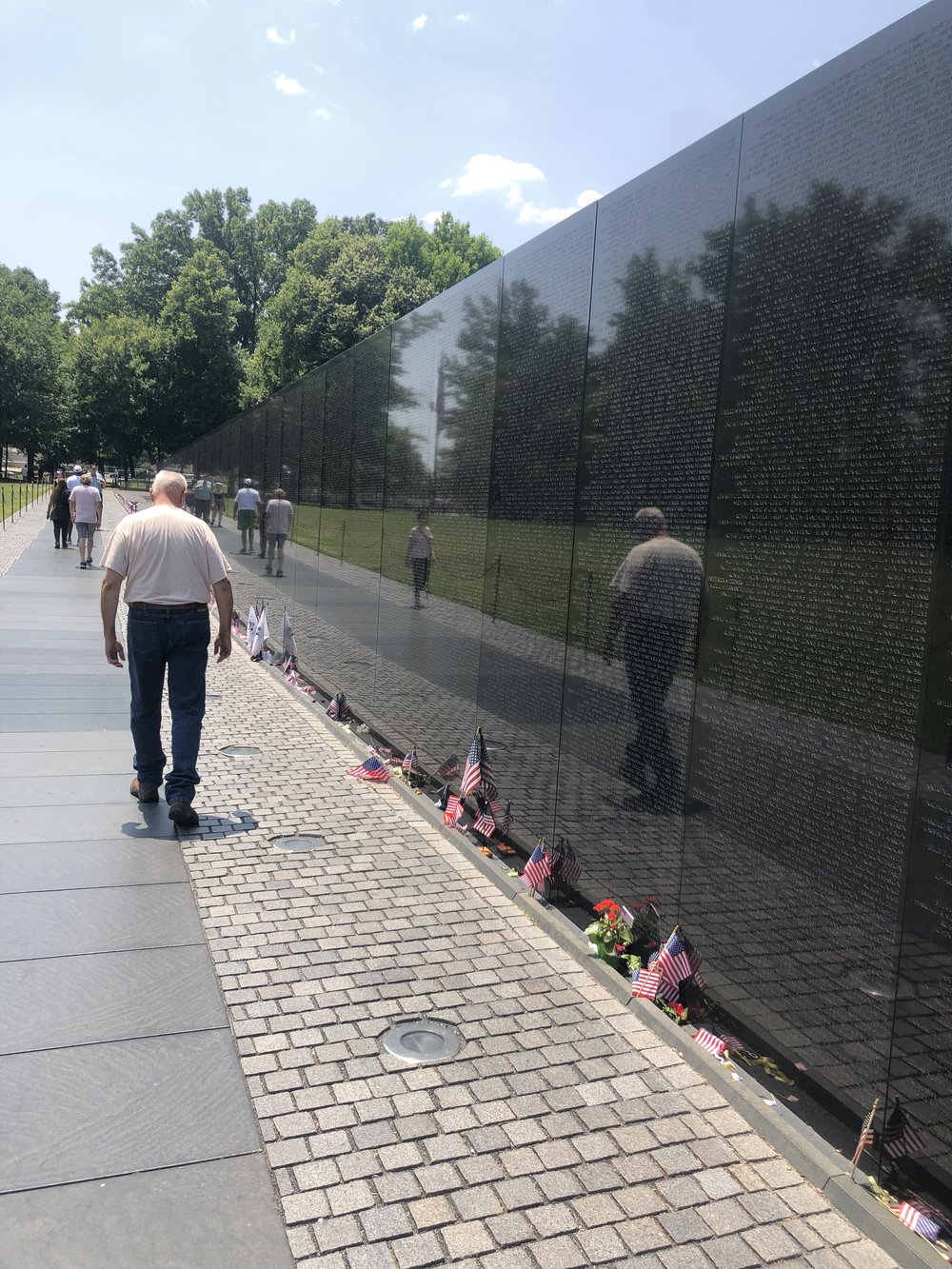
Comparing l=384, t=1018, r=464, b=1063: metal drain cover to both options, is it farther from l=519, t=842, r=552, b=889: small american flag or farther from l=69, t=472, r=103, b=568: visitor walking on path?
l=69, t=472, r=103, b=568: visitor walking on path

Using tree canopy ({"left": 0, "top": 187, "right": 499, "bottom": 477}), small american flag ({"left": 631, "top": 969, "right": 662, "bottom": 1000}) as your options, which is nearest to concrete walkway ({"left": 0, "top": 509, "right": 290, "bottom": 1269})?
small american flag ({"left": 631, "top": 969, "right": 662, "bottom": 1000})

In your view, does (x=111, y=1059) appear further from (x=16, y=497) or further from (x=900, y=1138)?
(x=16, y=497)

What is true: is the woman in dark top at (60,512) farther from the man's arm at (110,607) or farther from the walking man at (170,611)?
the walking man at (170,611)

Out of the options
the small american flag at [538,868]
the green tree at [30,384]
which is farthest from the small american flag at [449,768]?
the green tree at [30,384]

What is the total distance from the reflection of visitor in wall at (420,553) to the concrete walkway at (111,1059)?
248 centimetres

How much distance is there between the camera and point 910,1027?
298 centimetres

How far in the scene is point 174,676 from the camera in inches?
A: 233

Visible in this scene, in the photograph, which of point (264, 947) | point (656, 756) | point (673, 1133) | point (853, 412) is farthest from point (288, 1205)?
point (853, 412)

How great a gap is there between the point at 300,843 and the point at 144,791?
124 cm

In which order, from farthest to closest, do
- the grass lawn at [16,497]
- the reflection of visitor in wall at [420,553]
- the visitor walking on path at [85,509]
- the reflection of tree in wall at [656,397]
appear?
1. the grass lawn at [16,497]
2. the visitor walking on path at [85,509]
3. the reflection of visitor in wall at [420,553]
4. the reflection of tree in wall at [656,397]

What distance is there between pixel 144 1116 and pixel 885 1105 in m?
2.26

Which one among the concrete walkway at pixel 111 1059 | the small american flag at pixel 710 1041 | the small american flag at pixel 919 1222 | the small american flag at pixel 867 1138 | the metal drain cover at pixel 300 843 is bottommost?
the metal drain cover at pixel 300 843

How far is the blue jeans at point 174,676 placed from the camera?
5.81m

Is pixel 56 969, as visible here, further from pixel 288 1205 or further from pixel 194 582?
pixel 194 582
